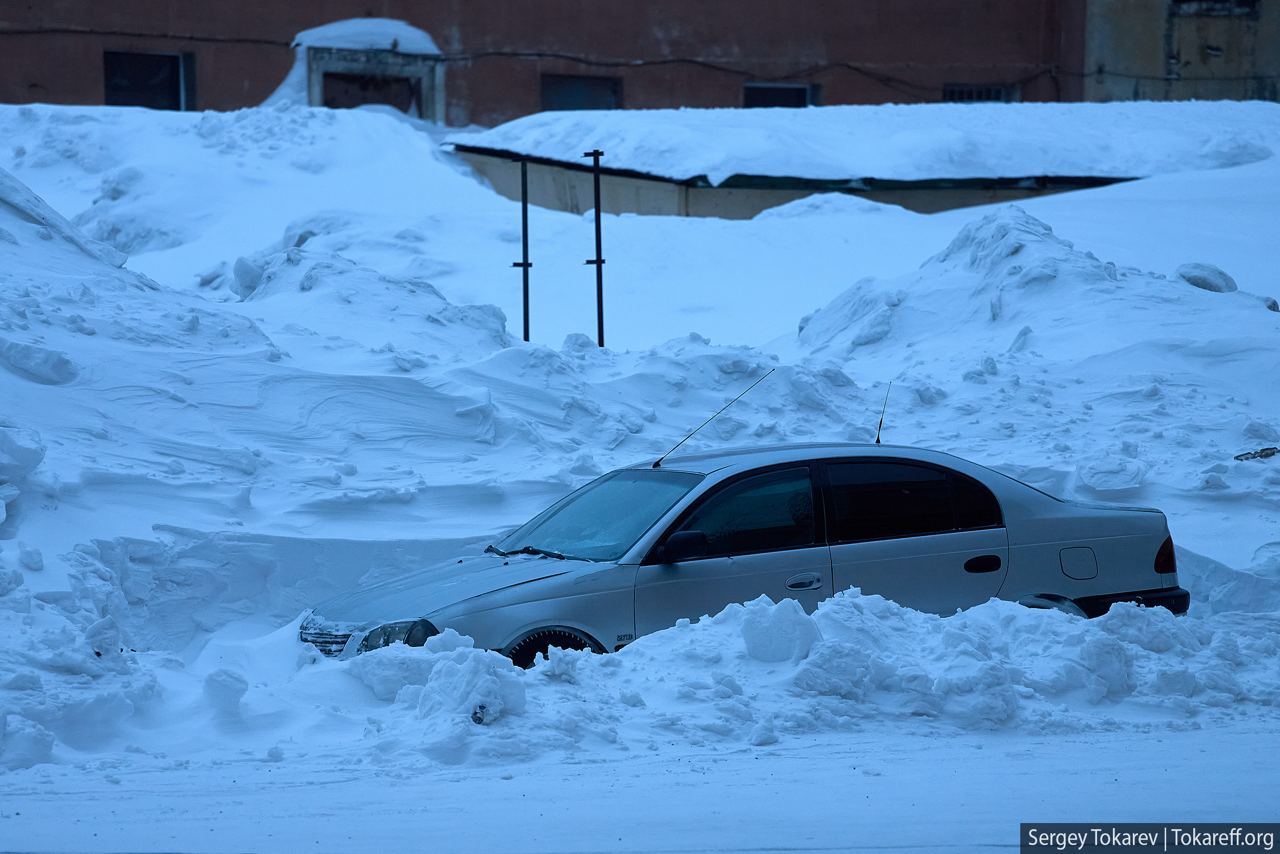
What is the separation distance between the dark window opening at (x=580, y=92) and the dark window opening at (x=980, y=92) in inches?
284

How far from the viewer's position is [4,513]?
23.0 feet

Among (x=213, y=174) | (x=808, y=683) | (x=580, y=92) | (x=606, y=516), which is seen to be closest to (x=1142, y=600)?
(x=808, y=683)

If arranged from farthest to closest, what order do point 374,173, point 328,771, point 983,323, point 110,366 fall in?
point 374,173 < point 983,323 < point 110,366 < point 328,771

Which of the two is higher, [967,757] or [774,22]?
[774,22]

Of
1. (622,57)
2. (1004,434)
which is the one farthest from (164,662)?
(622,57)

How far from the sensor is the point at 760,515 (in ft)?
20.1

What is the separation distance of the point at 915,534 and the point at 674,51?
24.7 meters

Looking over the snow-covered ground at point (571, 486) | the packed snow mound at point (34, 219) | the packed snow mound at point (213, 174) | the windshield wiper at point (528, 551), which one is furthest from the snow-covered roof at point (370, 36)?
the windshield wiper at point (528, 551)

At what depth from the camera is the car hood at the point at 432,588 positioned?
573 centimetres

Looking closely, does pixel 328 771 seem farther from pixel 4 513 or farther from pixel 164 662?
pixel 4 513

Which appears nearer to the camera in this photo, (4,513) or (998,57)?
(4,513)

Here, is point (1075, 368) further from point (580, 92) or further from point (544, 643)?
point (580, 92)

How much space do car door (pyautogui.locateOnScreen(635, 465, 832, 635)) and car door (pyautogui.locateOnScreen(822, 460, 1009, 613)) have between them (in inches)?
4.2

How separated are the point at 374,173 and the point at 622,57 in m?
10.0
